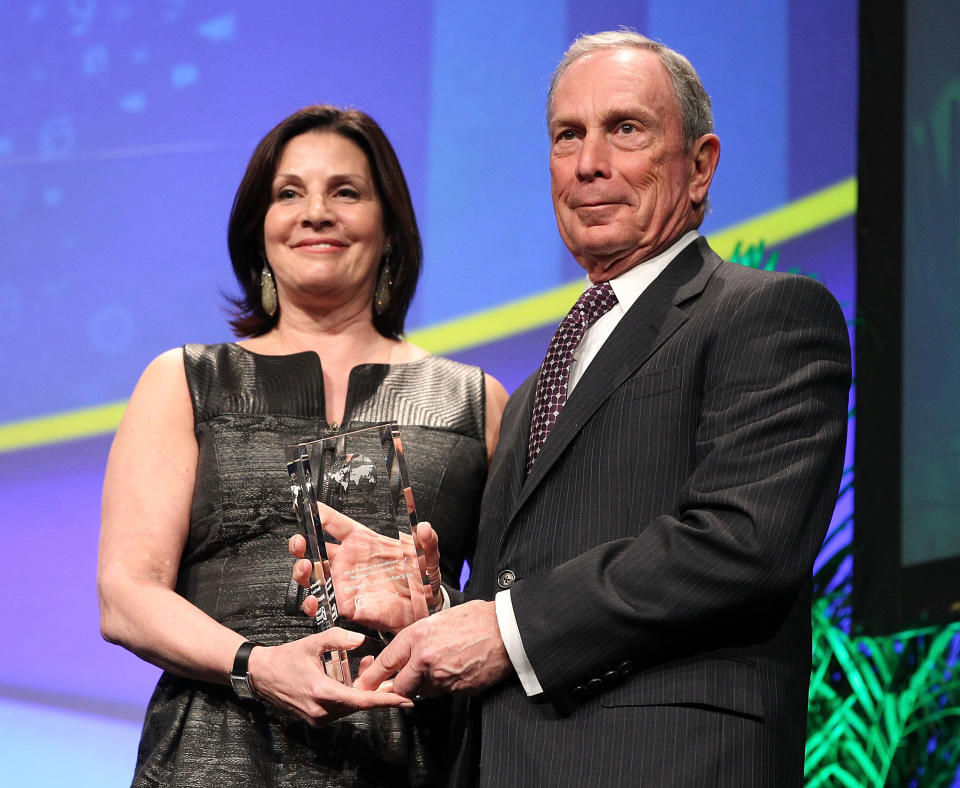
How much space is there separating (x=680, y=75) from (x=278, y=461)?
0.94m

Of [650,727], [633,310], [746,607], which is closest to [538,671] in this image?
[650,727]

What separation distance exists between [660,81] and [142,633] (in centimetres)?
120

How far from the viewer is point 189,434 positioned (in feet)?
7.11

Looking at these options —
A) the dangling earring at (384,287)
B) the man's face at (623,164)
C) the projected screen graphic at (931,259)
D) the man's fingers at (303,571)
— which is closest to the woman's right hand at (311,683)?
the man's fingers at (303,571)

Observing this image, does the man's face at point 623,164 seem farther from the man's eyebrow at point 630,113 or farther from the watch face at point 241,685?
the watch face at point 241,685

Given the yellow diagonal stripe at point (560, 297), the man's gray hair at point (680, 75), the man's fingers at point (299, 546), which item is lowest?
the man's fingers at point (299, 546)

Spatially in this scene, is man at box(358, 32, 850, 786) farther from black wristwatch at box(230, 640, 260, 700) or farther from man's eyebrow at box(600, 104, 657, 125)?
black wristwatch at box(230, 640, 260, 700)

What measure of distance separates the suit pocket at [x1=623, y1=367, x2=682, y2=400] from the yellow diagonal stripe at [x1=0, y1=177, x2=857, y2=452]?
6.89ft

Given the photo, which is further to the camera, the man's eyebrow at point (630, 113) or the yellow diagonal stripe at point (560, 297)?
the yellow diagonal stripe at point (560, 297)

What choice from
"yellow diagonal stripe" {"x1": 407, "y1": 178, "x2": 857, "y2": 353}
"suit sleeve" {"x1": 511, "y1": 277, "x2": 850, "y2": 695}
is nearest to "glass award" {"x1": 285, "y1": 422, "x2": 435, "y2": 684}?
"suit sleeve" {"x1": 511, "y1": 277, "x2": 850, "y2": 695}

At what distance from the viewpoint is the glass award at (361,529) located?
1750 mm

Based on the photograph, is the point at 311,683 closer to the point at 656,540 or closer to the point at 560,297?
the point at 656,540

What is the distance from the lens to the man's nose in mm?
1812

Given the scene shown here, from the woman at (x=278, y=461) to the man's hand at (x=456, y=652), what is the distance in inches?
3.9
